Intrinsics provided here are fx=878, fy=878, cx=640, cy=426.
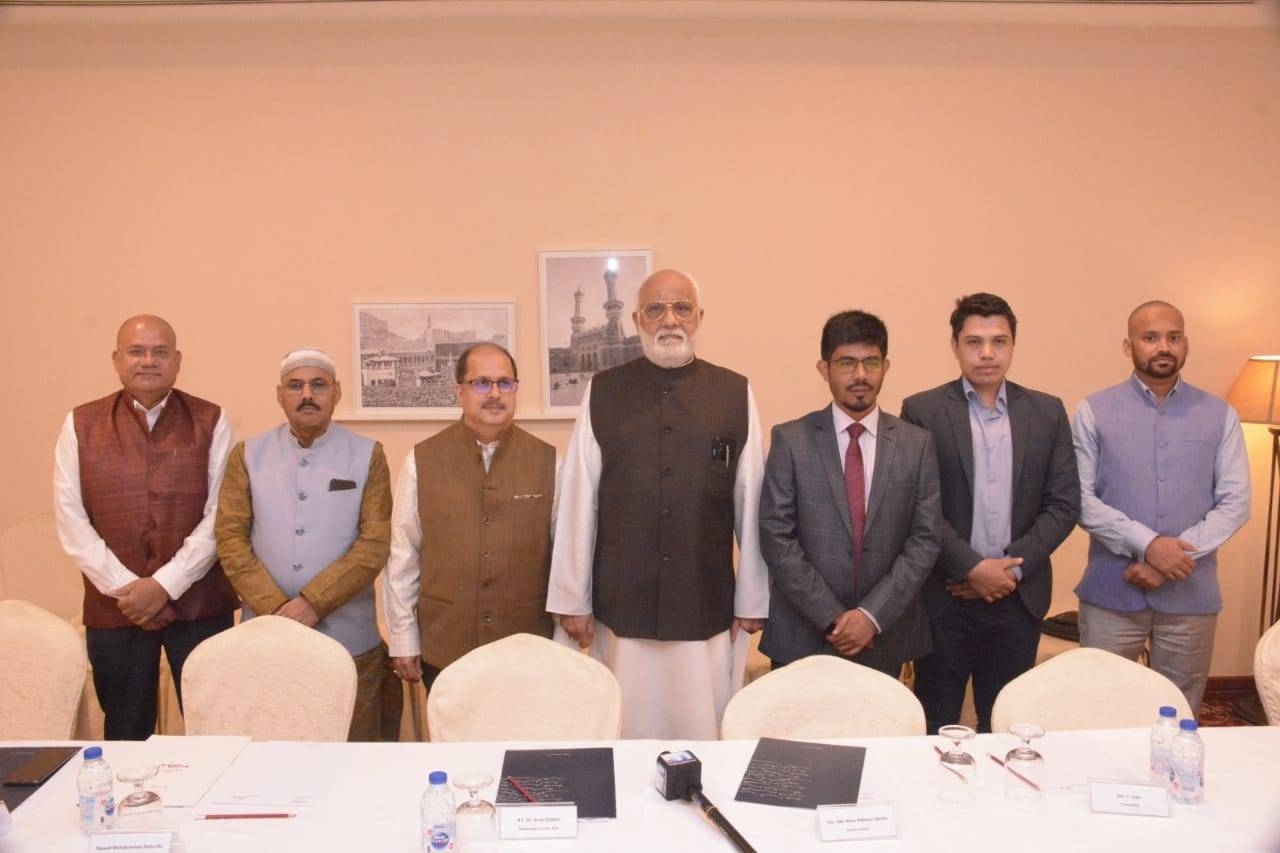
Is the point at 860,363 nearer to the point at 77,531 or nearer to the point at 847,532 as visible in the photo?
the point at 847,532

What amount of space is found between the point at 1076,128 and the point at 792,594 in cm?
319

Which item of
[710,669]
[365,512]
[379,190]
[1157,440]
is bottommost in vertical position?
[710,669]

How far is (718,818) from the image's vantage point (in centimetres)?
170

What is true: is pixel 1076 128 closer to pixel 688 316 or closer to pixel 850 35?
pixel 850 35

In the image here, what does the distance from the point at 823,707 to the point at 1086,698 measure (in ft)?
2.23

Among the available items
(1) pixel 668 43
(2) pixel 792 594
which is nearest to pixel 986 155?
(1) pixel 668 43

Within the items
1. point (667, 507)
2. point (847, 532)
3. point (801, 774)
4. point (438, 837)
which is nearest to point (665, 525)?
point (667, 507)

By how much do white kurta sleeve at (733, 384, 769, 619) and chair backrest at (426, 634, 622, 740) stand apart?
73cm

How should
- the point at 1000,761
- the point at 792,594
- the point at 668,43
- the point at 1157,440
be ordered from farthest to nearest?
the point at 668,43, the point at 1157,440, the point at 792,594, the point at 1000,761

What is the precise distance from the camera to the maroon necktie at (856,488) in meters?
2.79

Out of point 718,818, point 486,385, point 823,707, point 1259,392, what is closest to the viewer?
point 718,818

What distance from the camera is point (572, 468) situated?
114 inches

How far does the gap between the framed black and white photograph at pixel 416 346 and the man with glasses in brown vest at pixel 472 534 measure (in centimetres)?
149

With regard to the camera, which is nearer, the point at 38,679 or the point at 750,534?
the point at 38,679
